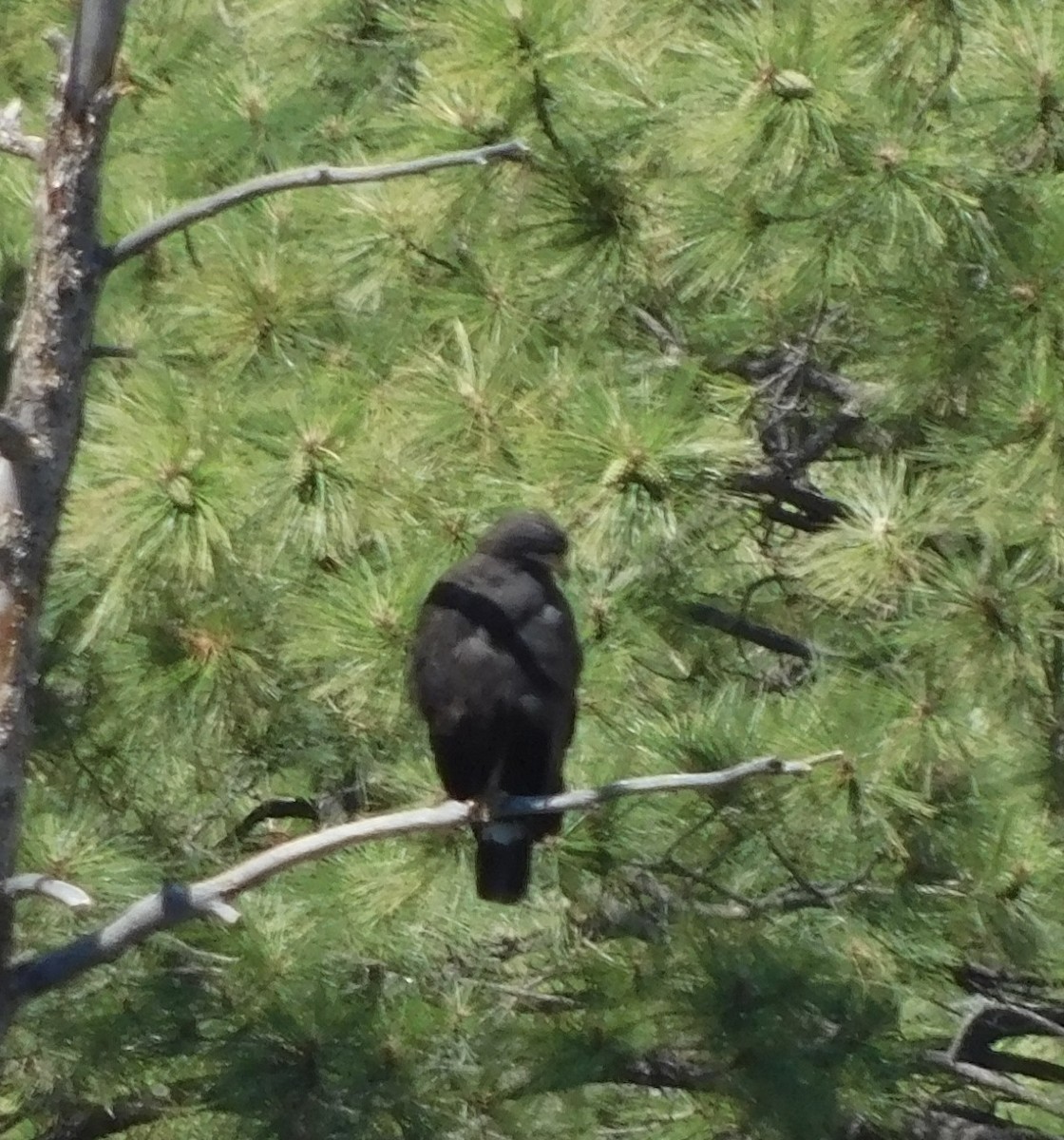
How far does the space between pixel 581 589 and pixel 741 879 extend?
40 cm

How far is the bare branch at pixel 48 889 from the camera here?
63.4 inches

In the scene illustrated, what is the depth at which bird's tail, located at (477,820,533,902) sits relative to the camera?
2250 millimetres

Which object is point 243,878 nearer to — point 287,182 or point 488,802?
point 488,802

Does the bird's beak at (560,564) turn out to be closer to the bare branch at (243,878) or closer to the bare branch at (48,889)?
the bare branch at (243,878)

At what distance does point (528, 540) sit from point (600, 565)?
0.34 feet

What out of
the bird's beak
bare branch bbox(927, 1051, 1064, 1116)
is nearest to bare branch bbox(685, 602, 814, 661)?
the bird's beak

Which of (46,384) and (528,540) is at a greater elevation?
(46,384)

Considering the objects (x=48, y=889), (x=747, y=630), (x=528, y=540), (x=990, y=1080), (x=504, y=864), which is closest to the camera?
(x=48, y=889)

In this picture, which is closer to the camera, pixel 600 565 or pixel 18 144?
pixel 18 144

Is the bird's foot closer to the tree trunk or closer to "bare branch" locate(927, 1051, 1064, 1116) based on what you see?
the tree trunk

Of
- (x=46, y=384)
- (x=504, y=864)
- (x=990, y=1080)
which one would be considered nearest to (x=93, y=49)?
(x=46, y=384)

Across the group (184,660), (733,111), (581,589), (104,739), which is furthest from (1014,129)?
(104,739)

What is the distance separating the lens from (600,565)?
2.22m

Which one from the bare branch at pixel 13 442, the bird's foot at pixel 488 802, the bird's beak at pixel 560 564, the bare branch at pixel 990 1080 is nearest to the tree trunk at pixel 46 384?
the bare branch at pixel 13 442
